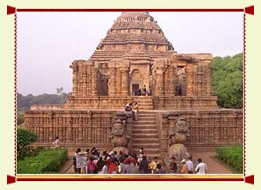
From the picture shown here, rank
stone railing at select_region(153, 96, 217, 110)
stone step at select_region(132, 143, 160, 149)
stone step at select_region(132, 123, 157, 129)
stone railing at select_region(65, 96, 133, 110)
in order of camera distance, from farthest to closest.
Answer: stone railing at select_region(65, 96, 133, 110), stone railing at select_region(153, 96, 217, 110), stone step at select_region(132, 123, 157, 129), stone step at select_region(132, 143, 160, 149)

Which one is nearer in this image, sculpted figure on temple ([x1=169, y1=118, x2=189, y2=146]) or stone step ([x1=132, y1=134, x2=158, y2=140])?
sculpted figure on temple ([x1=169, y1=118, x2=189, y2=146])

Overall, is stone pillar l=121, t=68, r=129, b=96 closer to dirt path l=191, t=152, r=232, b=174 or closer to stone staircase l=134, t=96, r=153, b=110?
stone staircase l=134, t=96, r=153, b=110

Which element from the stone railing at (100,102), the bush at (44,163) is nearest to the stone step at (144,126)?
the bush at (44,163)

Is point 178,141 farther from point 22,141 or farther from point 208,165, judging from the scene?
point 22,141

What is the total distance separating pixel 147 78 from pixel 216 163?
2207 centimetres

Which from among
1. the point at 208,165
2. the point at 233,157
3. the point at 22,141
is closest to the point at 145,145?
the point at 208,165

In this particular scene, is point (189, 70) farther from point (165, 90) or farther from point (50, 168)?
point (50, 168)

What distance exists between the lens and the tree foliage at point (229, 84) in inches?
1278

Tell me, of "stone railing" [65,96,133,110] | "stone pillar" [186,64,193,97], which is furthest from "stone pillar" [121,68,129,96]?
"stone pillar" [186,64,193,97]

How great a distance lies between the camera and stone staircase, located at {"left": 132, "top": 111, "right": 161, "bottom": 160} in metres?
15.1

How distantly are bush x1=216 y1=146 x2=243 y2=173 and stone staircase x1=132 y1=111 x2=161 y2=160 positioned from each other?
8.37ft

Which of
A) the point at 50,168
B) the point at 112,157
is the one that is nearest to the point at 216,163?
the point at 112,157

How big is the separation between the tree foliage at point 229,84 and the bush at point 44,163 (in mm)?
20591

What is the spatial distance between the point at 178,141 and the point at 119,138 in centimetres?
216
